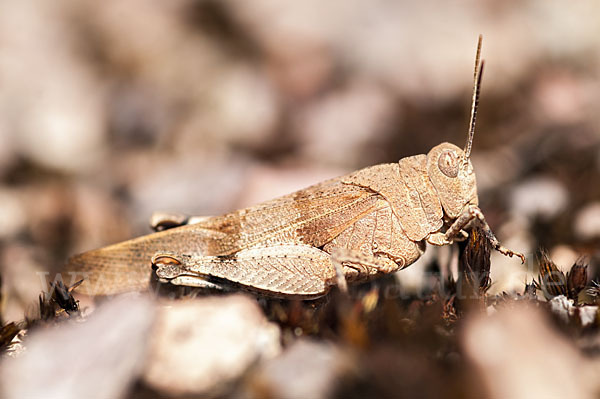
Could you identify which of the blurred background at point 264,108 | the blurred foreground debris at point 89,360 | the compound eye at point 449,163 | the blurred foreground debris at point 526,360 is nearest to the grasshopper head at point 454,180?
the compound eye at point 449,163

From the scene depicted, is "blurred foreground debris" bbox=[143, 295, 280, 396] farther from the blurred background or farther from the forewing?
the blurred background

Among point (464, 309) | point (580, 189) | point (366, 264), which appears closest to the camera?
point (464, 309)

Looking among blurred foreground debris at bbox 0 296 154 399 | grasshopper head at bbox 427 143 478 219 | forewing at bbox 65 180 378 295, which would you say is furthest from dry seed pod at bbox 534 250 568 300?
blurred foreground debris at bbox 0 296 154 399

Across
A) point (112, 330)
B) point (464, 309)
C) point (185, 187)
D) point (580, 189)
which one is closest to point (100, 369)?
point (112, 330)

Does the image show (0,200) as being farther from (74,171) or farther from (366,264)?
(366,264)

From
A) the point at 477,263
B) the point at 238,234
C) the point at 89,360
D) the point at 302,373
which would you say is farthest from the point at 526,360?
the point at 238,234

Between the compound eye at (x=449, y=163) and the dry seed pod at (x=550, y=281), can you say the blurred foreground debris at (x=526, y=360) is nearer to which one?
the dry seed pod at (x=550, y=281)

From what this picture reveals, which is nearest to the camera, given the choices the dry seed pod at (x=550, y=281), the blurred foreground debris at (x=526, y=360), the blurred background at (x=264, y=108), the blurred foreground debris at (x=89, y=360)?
the blurred foreground debris at (x=526, y=360)

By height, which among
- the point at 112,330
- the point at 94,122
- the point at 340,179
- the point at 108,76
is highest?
the point at 108,76
